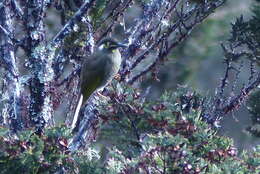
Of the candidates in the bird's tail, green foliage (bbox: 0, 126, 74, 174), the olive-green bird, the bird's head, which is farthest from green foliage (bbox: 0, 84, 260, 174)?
the bird's head

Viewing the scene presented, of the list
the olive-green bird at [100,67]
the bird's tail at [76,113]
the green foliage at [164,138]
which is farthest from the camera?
the olive-green bird at [100,67]

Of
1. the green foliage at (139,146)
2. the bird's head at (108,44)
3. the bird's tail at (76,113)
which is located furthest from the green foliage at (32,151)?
the bird's head at (108,44)

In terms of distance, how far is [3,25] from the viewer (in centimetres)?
497

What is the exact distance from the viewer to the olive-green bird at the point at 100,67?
5.86 m

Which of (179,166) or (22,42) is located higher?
(22,42)

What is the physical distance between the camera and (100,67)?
6.55 metres

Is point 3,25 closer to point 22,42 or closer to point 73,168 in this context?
point 22,42

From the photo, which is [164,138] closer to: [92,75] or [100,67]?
[92,75]

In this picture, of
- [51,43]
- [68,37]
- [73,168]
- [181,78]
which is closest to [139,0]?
[68,37]

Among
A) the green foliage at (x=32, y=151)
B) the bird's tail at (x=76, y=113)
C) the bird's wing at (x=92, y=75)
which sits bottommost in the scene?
the green foliage at (x=32, y=151)

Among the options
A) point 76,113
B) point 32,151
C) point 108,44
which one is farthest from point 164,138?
point 108,44

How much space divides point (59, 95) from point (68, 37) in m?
0.42

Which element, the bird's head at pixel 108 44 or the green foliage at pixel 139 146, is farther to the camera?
the bird's head at pixel 108 44

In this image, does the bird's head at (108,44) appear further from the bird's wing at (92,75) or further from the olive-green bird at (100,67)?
the bird's wing at (92,75)
